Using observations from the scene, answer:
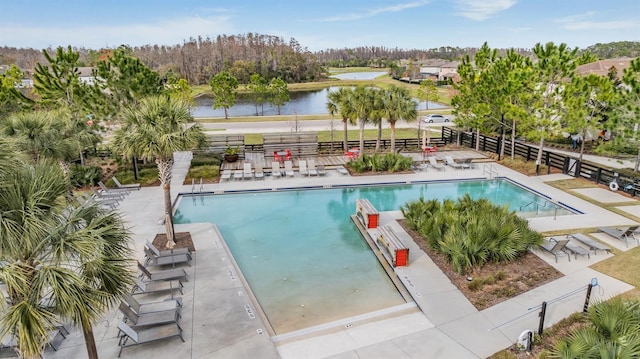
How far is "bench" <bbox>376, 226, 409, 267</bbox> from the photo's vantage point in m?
11.3

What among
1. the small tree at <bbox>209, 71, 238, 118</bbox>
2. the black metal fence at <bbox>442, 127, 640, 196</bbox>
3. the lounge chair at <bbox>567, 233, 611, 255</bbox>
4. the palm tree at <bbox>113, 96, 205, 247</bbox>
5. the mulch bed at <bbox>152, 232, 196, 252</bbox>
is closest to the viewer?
the palm tree at <bbox>113, 96, 205, 247</bbox>

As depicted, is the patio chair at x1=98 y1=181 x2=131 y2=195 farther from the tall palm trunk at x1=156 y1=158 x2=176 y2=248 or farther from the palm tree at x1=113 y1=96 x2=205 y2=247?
the tall palm trunk at x1=156 y1=158 x2=176 y2=248

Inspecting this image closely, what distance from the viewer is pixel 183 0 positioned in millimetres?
49531

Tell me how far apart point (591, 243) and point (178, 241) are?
12.8m

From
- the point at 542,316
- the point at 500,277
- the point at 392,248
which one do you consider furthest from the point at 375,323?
the point at 500,277

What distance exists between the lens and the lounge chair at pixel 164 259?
36.9ft

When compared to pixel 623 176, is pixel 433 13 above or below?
above

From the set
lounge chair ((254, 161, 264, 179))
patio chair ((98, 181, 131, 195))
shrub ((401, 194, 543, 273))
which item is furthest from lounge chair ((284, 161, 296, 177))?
shrub ((401, 194, 543, 273))

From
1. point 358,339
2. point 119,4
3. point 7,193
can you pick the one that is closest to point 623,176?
point 358,339

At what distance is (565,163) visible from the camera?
20.7m

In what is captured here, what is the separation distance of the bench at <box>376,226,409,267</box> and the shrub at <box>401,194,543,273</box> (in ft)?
3.65

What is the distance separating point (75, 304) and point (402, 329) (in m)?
6.28

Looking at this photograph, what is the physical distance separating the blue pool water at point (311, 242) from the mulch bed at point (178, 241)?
4.21 feet

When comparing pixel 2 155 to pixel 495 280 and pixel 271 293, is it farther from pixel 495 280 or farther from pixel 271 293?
pixel 495 280
